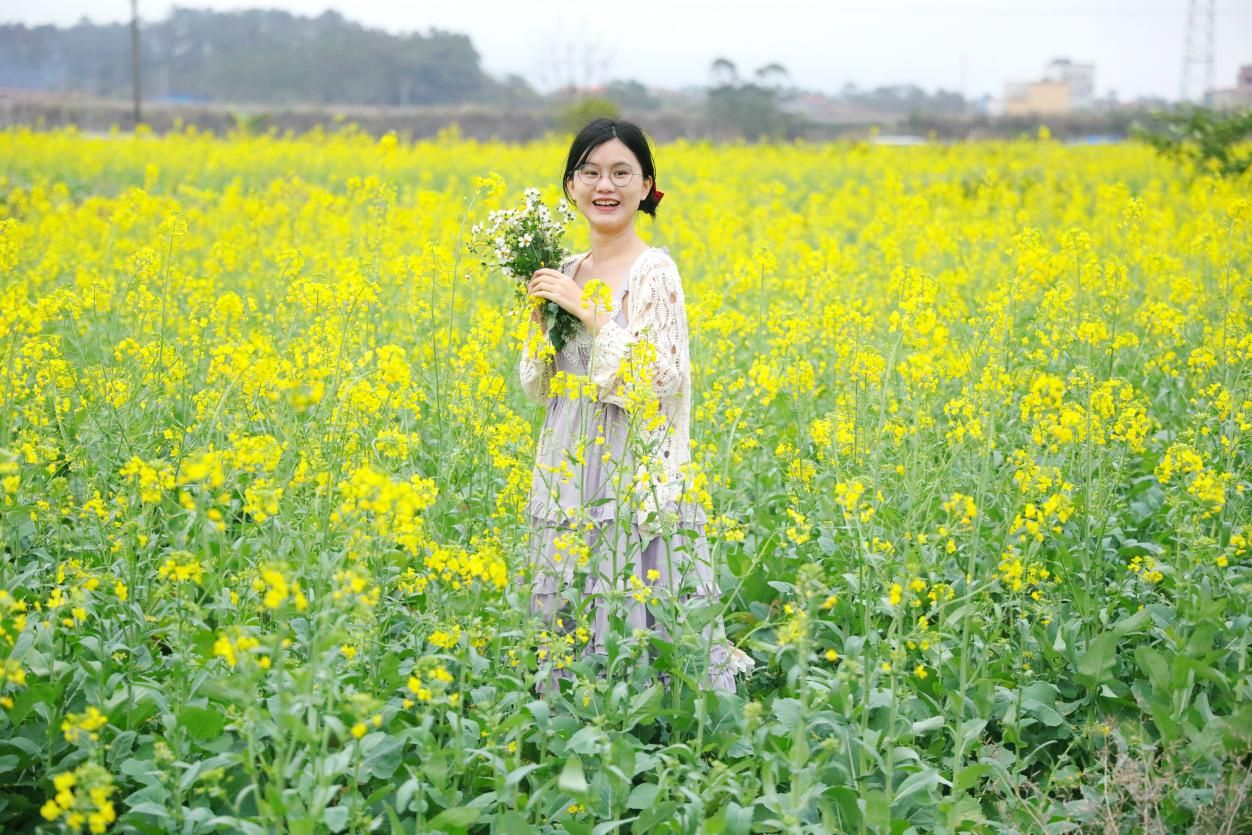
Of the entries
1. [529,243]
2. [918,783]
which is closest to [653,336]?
[529,243]

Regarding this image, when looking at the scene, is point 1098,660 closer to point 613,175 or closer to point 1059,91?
point 613,175

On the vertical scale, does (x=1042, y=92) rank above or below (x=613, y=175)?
above

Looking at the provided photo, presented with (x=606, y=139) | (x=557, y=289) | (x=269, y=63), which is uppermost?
(x=269, y=63)

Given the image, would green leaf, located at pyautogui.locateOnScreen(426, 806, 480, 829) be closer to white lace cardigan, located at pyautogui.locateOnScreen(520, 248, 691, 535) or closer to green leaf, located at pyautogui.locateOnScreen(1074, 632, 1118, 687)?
white lace cardigan, located at pyautogui.locateOnScreen(520, 248, 691, 535)

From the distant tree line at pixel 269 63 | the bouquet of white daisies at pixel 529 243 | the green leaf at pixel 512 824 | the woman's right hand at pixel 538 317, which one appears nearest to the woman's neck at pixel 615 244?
the bouquet of white daisies at pixel 529 243

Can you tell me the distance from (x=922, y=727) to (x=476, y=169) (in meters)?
13.9

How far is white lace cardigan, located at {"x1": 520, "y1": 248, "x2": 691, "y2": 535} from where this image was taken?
9.61 feet

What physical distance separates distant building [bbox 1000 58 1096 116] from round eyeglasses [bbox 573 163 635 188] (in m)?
61.3

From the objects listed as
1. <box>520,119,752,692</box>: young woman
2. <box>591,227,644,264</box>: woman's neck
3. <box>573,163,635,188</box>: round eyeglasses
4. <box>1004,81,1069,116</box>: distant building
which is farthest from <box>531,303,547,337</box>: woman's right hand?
<box>1004,81,1069,116</box>: distant building

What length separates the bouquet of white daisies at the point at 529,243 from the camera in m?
3.07

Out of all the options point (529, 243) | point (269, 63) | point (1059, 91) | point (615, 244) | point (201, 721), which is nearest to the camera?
point (201, 721)

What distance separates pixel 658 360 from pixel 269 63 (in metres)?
54.3

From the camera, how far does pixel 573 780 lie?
2291 mm

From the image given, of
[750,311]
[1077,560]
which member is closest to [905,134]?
[750,311]
